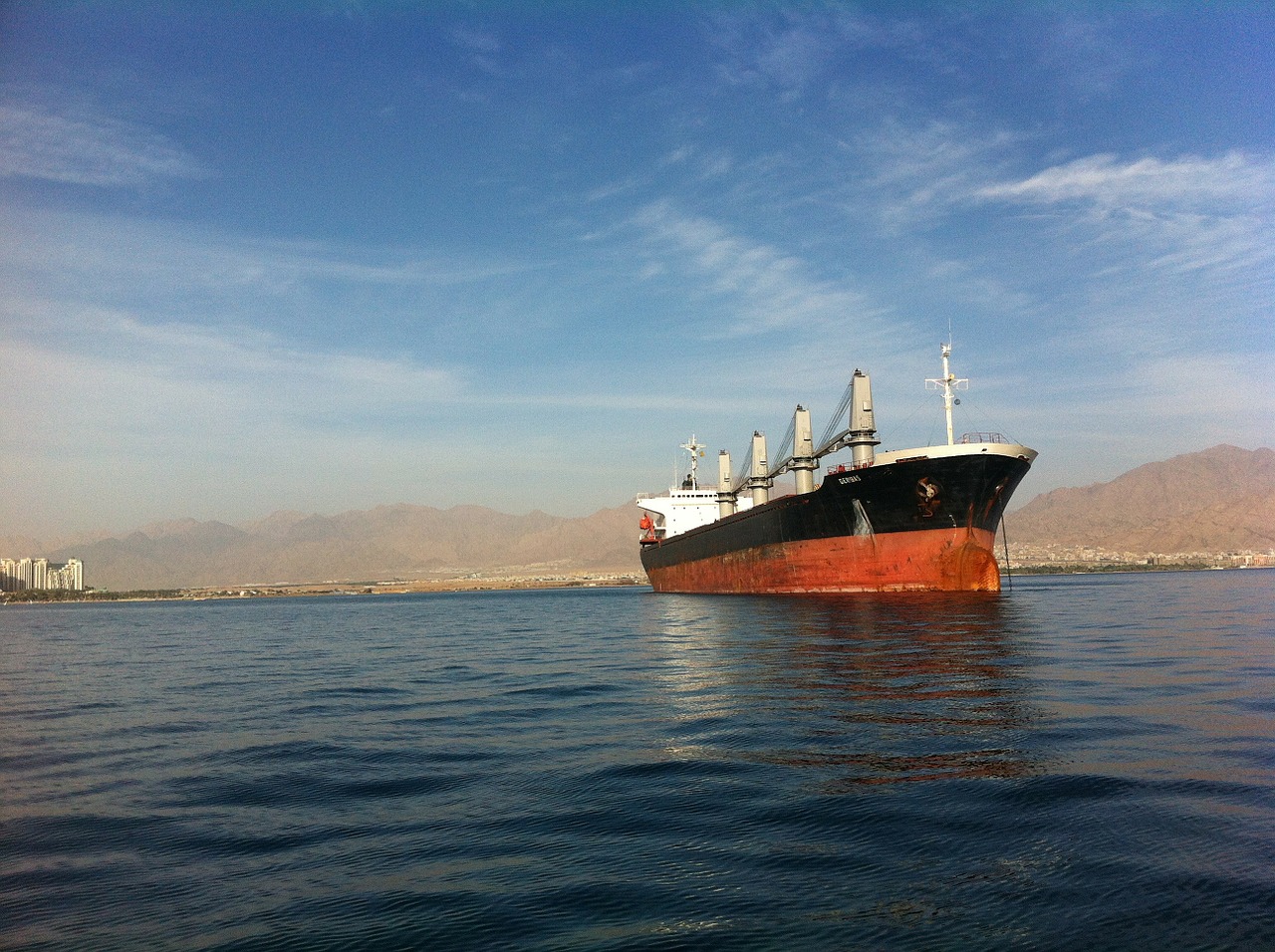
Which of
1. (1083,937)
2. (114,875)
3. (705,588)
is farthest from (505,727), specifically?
(705,588)

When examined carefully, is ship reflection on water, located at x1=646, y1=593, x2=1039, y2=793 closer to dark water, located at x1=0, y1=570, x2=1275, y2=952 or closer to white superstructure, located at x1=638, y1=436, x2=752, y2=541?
dark water, located at x1=0, y1=570, x2=1275, y2=952

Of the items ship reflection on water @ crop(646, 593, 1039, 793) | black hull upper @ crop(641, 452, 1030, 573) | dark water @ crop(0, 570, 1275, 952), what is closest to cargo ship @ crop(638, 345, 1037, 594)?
black hull upper @ crop(641, 452, 1030, 573)

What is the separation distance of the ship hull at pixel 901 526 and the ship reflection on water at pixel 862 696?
8.46 meters

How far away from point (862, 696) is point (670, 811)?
270 inches

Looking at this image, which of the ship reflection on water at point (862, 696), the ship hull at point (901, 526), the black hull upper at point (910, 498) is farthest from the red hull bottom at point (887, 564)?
the ship reflection on water at point (862, 696)

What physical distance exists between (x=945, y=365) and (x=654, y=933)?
139 ft

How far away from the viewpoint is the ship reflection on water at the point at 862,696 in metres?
9.50

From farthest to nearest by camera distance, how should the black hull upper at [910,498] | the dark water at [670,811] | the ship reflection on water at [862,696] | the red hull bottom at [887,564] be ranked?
1. the red hull bottom at [887,564]
2. the black hull upper at [910,498]
3. the ship reflection on water at [862,696]
4. the dark water at [670,811]

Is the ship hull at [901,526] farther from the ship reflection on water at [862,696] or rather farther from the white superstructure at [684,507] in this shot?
the white superstructure at [684,507]

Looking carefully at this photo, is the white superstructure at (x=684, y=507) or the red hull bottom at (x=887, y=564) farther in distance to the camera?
the white superstructure at (x=684, y=507)

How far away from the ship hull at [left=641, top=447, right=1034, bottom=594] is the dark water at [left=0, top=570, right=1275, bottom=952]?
18.1 m

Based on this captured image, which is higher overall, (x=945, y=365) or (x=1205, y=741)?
(x=945, y=365)

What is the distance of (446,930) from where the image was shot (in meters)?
5.42

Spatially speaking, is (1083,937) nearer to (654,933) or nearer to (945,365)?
(654,933)
